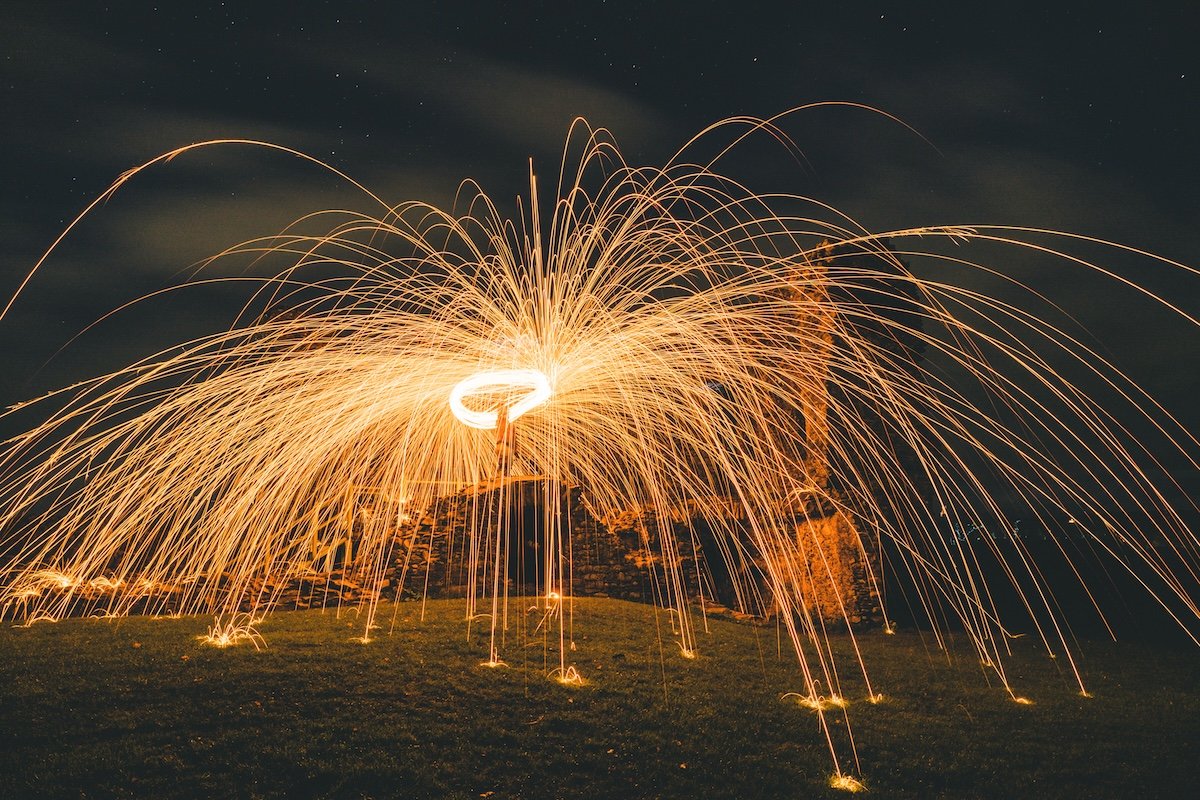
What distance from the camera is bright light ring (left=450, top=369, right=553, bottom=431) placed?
8078 millimetres

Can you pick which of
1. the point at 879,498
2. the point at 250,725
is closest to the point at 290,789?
the point at 250,725

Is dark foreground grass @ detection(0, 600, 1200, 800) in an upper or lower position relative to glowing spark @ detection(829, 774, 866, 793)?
upper

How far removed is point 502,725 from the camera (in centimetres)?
632

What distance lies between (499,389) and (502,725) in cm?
428

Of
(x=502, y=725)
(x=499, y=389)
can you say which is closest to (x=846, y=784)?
(x=502, y=725)

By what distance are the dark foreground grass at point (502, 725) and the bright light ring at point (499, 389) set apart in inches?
107

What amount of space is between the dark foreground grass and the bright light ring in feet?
8.91

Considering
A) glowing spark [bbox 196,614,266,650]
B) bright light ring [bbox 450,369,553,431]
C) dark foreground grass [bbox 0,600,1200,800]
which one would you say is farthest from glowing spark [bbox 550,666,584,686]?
glowing spark [bbox 196,614,266,650]

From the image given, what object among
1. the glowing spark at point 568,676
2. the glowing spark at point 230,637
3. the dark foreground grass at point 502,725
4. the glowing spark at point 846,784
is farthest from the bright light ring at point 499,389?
the glowing spark at point 846,784

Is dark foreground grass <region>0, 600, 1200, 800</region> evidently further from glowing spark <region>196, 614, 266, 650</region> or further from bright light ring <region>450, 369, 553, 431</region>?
bright light ring <region>450, 369, 553, 431</region>

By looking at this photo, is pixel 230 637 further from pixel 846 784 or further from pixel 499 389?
pixel 846 784

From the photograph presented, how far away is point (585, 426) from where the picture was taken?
10.6 meters

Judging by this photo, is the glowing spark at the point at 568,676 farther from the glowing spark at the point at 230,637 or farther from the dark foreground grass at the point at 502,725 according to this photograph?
the glowing spark at the point at 230,637

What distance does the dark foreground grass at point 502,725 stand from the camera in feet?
17.6
